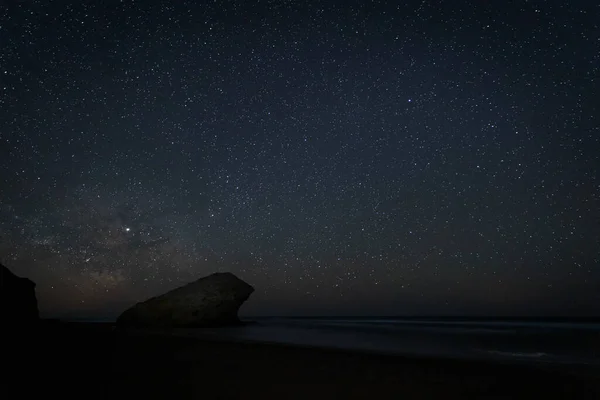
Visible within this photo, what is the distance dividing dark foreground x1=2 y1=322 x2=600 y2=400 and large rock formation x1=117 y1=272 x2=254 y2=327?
78.8ft

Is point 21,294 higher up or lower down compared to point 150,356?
higher up

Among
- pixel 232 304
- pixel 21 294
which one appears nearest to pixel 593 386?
pixel 21 294

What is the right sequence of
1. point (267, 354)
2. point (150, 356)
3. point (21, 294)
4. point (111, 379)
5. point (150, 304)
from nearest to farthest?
point (111, 379), point (150, 356), point (267, 354), point (21, 294), point (150, 304)

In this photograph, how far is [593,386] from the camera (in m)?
6.86

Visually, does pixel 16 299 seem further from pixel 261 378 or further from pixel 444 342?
pixel 444 342

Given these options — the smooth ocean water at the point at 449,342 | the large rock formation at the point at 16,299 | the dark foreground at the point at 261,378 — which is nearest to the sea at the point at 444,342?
the smooth ocean water at the point at 449,342

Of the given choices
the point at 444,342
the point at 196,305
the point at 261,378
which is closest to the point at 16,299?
the point at 261,378

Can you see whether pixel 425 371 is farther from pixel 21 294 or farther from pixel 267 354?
pixel 21 294

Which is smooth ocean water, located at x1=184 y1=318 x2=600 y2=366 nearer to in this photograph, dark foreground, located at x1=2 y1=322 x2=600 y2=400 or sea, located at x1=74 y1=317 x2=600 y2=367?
sea, located at x1=74 y1=317 x2=600 y2=367

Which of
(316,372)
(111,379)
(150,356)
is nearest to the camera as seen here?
(111,379)

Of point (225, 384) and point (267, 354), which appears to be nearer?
point (225, 384)

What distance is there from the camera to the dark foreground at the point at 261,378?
5.95 meters

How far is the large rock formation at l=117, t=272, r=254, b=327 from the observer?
33531 millimetres

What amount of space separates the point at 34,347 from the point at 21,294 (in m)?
9.48
